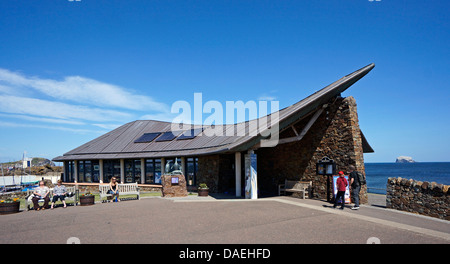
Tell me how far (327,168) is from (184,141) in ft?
34.5

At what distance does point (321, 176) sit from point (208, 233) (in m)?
8.46

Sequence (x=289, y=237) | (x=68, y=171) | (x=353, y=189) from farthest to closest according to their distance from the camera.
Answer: (x=68, y=171) < (x=353, y=189) < (x=289, y=237)

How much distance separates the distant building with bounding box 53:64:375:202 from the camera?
12.9 meters

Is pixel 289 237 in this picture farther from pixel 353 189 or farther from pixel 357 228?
pixel 353 189

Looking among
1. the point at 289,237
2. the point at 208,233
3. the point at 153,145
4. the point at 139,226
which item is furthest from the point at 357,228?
the point at 153,145

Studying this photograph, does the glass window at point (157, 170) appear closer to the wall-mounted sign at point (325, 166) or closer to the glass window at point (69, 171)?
the glass window at point (69, 171)

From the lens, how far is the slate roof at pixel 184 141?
41.7 ft

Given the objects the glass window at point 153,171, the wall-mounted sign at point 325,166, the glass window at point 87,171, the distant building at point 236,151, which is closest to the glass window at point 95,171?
the distant building at point 236,151

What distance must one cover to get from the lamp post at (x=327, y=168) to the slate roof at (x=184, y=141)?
2.29 metres

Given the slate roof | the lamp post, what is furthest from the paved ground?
the slate roof

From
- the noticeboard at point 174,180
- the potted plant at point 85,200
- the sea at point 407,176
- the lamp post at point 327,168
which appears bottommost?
the sea at point 407,176

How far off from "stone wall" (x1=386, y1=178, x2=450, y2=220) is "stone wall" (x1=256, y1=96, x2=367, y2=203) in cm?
132

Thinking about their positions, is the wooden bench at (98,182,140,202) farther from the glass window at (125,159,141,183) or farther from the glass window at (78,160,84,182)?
the glass window at (78,160,84,182)

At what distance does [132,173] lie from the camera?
70.2 feet
